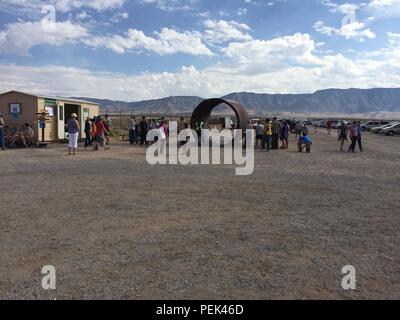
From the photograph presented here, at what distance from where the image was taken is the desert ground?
4355 millimetres

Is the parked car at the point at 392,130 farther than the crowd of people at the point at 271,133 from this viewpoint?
Yes

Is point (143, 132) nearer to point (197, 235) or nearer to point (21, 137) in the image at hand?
point (21, 137)

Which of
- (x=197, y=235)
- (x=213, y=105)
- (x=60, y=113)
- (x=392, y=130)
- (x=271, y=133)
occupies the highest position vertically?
(x=213, y=105)

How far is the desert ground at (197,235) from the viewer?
4355mm

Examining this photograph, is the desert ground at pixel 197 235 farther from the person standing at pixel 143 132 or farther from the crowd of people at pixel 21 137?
the person standing at pixel 143 132

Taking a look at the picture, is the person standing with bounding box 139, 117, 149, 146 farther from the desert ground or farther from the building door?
the desert ground

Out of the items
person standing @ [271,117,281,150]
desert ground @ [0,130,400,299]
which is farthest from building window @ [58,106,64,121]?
person standing @ [271,117,281,150]

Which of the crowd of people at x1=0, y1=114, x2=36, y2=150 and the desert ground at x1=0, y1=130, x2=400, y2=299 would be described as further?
the crowd of people at x1=0, y1=114, x2=36, y2=150

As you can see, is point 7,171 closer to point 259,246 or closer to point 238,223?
point 238,223

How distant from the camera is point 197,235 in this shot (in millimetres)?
6035

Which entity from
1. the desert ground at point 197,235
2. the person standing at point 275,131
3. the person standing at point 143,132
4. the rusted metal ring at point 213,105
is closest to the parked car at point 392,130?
the rusted metal ring at point 213,105

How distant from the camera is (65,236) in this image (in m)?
5.88

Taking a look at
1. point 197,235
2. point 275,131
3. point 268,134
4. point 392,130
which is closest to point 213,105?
point 275,131
